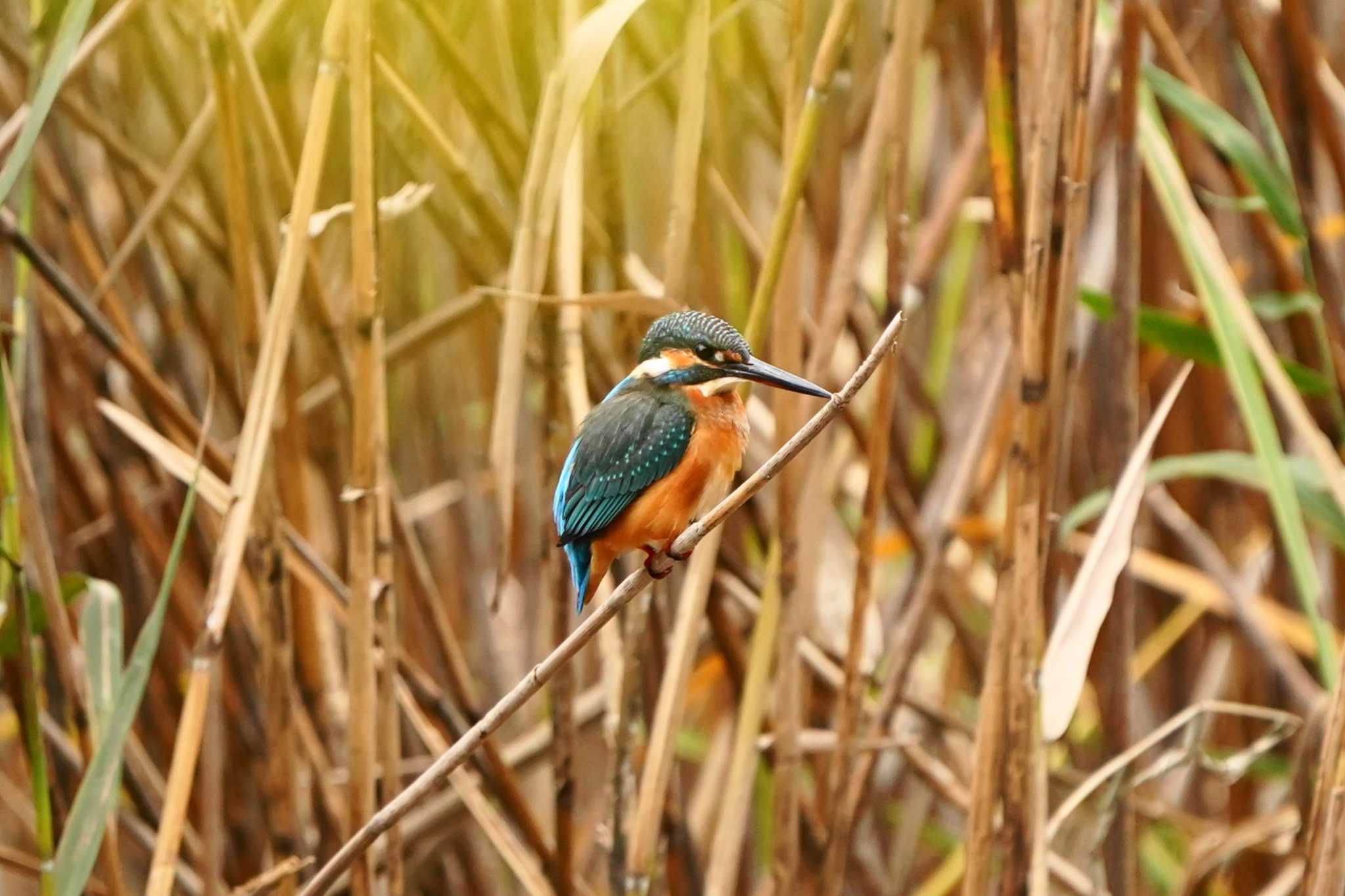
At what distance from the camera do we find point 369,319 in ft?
3.63

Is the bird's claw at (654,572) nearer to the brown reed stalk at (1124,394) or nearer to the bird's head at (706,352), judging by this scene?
the bird's head at (706,352)

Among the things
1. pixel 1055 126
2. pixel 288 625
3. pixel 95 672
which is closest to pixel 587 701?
pixel 288 625

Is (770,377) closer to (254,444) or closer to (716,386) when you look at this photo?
(716,386)

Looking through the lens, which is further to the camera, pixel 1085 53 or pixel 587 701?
pixel 587 701

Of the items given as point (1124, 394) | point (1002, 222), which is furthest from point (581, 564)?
point (1124, 394)

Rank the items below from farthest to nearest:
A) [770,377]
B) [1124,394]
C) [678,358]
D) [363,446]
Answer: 1. [1124,394]
2. [363,446]
3. [678,358]
4. [770,377]

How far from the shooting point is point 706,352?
0.98 meters

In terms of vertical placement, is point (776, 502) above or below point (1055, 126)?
below

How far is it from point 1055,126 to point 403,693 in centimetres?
90

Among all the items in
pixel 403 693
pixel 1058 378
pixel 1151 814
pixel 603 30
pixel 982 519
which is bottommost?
pixel 1151 814

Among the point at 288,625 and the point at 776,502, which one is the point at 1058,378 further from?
the point at 288,625

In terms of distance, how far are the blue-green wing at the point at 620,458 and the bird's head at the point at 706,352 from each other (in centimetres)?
5

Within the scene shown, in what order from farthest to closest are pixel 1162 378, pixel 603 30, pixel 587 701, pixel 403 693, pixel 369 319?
pixel 1162 378 → pixel 587 701 → pixel 403 693 → pixel 369 319 → pixel 603 30

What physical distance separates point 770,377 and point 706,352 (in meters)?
0.07
